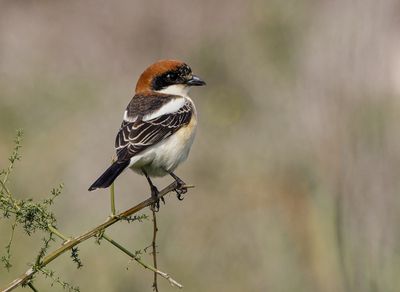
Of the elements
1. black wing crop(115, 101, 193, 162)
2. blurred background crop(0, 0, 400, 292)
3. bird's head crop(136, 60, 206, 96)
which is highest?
bird's head crop(136, 60, 206, 96)

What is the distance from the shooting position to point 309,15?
316 inches

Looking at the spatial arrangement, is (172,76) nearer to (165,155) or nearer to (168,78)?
(168,78)

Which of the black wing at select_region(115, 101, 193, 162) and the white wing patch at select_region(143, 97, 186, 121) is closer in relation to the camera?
the black wing at select_region(115, 101, 193, 162)

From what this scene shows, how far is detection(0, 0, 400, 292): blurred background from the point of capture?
337 cm

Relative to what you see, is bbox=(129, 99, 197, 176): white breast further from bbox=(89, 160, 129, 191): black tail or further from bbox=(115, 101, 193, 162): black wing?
bbox=(89, 160, 129, 191): black tail

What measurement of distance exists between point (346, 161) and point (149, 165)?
3.05 ft

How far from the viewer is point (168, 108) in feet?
13.1

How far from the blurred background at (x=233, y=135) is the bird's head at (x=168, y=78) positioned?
26.9 inches

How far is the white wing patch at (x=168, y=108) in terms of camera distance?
12.8 feet

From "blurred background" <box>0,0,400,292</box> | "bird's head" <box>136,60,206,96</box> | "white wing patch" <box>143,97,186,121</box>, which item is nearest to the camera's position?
"blurred background" <box>0,0,400,292</box>

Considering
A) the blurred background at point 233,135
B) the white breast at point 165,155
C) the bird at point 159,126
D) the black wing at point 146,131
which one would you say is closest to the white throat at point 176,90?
the bird at point 159,126

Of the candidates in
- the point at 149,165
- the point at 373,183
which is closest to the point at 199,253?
the point at 149,165

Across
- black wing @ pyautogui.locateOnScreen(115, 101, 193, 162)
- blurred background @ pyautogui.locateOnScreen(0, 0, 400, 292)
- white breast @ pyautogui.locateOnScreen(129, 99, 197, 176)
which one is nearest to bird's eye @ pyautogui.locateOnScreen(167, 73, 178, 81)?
black wing @ pyautogui.locateOnScreen(115, 101, 193, 162)

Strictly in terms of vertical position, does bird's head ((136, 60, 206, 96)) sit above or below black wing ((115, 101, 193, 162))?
above
